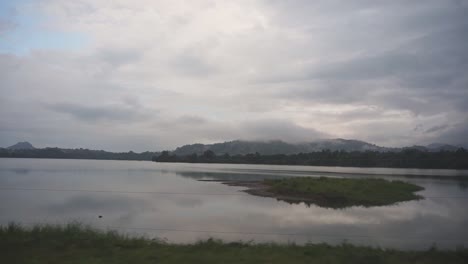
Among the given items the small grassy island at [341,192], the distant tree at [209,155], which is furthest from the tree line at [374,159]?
the small grassy island at [341,192]

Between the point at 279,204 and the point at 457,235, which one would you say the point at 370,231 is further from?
the point at 279,204

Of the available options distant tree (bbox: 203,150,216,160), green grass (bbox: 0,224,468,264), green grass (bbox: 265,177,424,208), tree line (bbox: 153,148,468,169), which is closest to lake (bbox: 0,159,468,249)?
green grass (bbox: 265,177,424,208)

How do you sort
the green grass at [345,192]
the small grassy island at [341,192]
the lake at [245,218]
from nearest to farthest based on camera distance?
the lake at [245,218], the small grassy island at [341,192], the green grass at [345,192]

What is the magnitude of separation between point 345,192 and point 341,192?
55 centimetres

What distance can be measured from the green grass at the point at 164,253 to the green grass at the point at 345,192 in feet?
77.2

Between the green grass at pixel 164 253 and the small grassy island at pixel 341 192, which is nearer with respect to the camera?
the green grass at pixel 164 253

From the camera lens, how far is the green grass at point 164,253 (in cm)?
1047

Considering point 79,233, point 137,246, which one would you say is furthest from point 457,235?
point 79,233

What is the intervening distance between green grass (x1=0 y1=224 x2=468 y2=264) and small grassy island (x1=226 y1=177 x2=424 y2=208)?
76.7 feet

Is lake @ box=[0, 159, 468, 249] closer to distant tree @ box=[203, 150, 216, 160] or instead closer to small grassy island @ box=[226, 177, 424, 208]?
small grassy island @ box=[226, 177, 424, 208]

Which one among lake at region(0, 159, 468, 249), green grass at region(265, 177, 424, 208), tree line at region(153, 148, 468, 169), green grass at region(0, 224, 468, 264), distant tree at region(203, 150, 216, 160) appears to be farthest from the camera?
distant tree at region(203, 150, 216, 160)

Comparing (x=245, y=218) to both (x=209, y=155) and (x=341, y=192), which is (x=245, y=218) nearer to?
(x=341, y=192)

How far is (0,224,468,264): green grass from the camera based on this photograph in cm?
1047

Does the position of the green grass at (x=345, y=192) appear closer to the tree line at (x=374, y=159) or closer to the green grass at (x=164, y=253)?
the green grass at (x=164, y=253)
